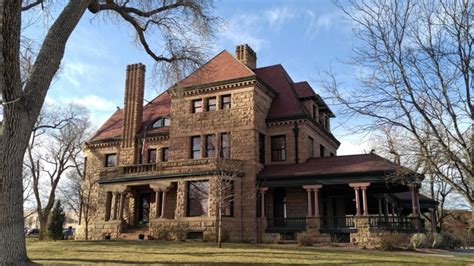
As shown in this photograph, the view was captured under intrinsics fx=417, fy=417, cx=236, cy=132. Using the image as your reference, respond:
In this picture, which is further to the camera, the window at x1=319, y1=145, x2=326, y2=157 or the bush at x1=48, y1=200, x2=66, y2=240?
the window at x1=319, y1=145, x2=326, y2=157

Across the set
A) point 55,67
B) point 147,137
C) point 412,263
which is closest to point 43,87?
point 55,67

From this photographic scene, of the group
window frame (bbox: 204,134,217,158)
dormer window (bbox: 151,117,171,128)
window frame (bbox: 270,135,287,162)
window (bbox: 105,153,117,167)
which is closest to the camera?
window frame (bbox: 204,134,217,158)

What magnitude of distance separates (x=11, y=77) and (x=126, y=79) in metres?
26.1

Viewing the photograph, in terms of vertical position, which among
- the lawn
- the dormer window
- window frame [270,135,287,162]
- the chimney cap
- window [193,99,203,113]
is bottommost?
the lawn

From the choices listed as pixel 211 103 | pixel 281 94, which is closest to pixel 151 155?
pixel 211 103

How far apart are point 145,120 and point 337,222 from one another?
57.2 ft

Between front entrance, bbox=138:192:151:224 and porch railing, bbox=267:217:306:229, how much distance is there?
956cm

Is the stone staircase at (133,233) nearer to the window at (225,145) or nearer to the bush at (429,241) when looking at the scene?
the window at (225,145)

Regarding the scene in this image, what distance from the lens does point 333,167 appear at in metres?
25.9

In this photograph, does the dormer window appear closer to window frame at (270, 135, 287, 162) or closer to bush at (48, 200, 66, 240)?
window frame at (270, 135, 287, 162)

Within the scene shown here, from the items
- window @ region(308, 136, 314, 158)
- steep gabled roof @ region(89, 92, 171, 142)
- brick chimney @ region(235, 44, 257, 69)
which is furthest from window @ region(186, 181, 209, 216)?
brick chimney @ region(235, 44, 257, 69)

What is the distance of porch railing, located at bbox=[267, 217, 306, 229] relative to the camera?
84.2ft

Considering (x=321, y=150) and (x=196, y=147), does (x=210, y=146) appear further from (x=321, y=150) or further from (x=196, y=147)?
(x=321, y=150)

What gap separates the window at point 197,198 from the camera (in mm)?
25953
